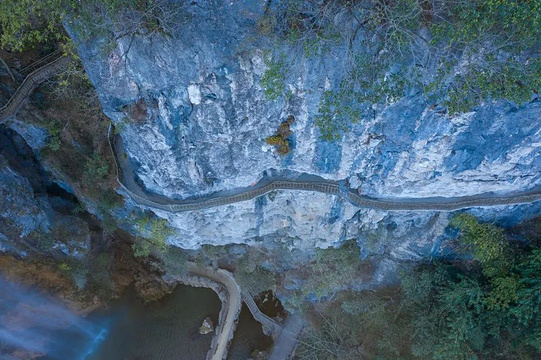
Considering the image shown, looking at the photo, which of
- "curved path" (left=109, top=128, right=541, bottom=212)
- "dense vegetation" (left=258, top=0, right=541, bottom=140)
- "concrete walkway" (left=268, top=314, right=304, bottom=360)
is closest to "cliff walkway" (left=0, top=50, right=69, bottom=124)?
"curved path" (left=109, top=128, right=541, bottom=212)

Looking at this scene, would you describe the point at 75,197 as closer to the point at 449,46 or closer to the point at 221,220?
the point at 221,220

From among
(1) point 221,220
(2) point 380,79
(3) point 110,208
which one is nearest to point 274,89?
(2) point 380,79

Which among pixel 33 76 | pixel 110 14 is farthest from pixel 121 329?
pixel 110 14

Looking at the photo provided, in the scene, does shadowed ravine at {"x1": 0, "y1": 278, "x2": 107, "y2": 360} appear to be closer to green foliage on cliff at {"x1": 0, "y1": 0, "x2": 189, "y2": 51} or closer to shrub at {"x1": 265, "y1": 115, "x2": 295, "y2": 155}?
green foliage on cliff at {"x1": 0, "y1": 0, "x2": 189, "y2": 51}

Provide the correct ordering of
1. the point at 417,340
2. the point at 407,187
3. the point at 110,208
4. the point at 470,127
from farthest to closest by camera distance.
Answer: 1. the point at 110,208
2. the point at 417,340
3. the point at 407,187
4. the point at 470,127

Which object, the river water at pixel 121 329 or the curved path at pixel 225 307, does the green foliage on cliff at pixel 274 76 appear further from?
the river water at pixel 121 329

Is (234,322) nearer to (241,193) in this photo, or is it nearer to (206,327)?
(206,327)

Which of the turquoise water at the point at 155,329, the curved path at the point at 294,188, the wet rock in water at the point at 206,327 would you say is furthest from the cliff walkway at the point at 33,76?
the wet rock in water at the point at 206,327
